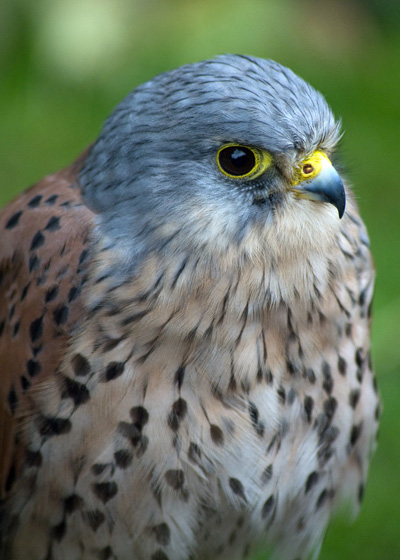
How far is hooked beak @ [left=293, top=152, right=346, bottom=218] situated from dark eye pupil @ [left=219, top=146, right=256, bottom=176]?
0.56ft

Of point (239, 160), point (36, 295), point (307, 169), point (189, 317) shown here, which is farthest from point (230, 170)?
point (36, 295)

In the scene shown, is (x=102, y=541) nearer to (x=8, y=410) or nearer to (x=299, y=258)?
(x=8, y=410)

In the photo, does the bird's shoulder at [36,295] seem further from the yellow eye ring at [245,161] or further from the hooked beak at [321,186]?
the hooked beak at [321,186]

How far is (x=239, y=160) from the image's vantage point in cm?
289

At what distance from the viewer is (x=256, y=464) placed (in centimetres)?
329

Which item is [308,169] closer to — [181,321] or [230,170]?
[230,170]

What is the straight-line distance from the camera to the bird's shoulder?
123 inches

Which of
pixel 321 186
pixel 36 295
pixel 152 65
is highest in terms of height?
pixel 152 65

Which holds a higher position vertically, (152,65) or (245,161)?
(152,65)

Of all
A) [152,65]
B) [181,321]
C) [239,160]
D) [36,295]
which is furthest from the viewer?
[152,65]

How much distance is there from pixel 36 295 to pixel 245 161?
2.94ft

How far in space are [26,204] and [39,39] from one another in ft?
12.4

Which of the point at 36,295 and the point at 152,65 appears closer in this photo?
the point at 36,295

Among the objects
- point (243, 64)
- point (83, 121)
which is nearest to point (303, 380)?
point (243, 64)
